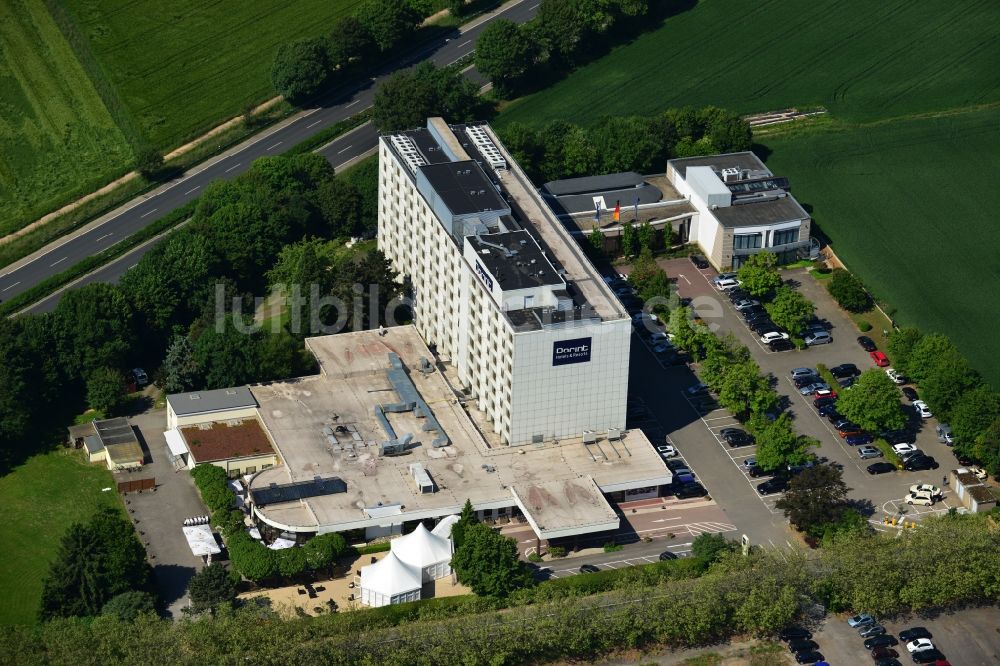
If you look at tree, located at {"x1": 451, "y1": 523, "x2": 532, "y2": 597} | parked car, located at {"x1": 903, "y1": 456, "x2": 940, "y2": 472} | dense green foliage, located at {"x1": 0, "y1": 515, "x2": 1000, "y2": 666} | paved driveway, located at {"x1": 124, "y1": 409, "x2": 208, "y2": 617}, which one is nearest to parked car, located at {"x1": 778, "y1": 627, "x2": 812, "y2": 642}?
dense green foliage, located at {"x1": 0, "y1": 515, "x2": 1000, "y2": 666}

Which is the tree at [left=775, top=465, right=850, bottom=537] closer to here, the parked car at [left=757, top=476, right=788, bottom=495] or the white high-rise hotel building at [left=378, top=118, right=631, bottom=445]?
the parked car at [left=757, top=476, right=788, bottom=495]

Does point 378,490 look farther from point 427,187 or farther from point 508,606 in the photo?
point 427,187

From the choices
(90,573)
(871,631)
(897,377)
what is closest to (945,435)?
(897,377)

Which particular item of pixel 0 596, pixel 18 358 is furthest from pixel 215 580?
pixel 18 358

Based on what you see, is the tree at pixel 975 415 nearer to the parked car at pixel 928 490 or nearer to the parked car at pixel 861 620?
the parked car at pixel 928 490

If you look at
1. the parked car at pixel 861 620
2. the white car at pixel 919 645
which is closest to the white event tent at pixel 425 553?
the parked car at pixel 861 620

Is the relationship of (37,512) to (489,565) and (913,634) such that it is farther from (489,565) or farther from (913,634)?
(913,634)

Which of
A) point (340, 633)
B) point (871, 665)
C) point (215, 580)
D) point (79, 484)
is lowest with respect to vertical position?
point (871, 665)
